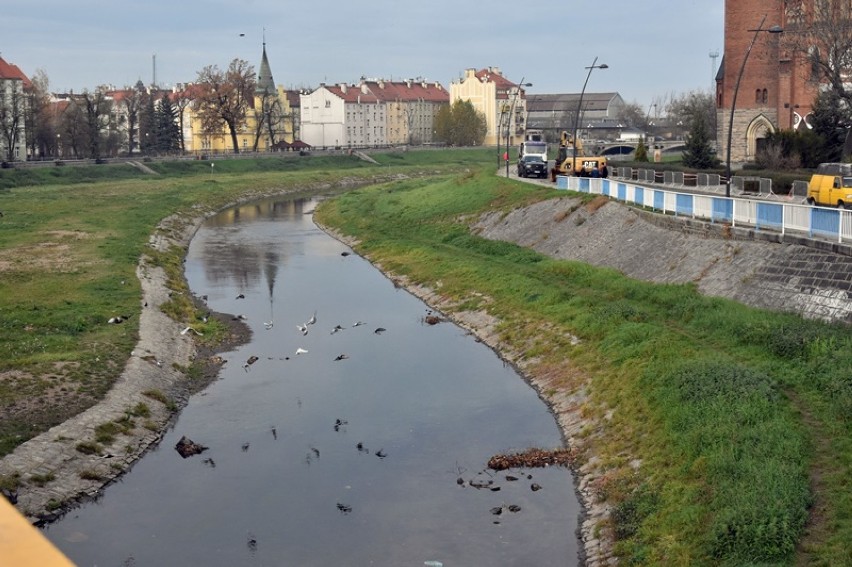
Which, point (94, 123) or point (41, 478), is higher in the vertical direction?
point (94, 123)

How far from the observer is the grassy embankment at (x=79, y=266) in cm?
2803

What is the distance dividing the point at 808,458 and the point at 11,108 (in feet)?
374

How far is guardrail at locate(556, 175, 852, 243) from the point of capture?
30.3m

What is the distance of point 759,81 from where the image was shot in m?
85.1

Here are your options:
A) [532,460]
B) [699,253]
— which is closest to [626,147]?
[699,253]

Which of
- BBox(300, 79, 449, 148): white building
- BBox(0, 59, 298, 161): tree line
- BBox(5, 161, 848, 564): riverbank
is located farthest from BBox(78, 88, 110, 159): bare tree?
BBox(5, 161, 848, 564): riverbank

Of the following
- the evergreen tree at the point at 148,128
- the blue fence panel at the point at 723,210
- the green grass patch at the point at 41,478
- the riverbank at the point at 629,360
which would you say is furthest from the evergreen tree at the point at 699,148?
the evergreen tree at the point at 148,128

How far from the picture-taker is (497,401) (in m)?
29.2

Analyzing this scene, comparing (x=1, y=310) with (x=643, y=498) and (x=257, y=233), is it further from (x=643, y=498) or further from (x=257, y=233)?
(x=257, y=233)

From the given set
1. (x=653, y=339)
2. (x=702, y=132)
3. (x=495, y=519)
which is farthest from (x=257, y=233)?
(x=495, y=519)

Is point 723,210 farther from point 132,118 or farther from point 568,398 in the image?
point 132,118

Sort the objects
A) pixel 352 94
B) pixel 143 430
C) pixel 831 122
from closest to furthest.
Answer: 1. pixel 143 430
2. pixel 831 122
3. pixel 352 94

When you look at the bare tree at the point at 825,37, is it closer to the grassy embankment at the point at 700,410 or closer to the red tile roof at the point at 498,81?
the grassy embankment at the point at 700,410

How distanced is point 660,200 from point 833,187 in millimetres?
6808
